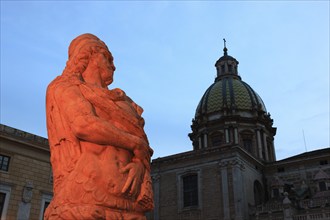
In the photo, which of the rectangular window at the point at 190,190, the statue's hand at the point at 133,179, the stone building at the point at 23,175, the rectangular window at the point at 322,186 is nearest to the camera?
the statue's hand at the point at 133,179

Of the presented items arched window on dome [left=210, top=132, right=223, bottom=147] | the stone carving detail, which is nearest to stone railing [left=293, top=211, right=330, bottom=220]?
arched window on dome [left=210, top=132, right=223, bottom=147]

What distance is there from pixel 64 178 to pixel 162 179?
30.5 meters

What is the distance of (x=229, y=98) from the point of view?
40.6 meters

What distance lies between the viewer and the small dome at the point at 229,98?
39.9m

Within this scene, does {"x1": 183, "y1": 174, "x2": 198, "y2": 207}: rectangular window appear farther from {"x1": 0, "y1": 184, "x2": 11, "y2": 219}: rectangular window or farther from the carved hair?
the carved hair

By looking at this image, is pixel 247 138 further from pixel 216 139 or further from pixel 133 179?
pixel 133 179

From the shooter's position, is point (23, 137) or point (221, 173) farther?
point (221, 173)

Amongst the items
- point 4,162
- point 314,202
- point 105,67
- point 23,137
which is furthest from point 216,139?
point 105,67

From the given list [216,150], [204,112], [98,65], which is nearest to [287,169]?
[216,150]

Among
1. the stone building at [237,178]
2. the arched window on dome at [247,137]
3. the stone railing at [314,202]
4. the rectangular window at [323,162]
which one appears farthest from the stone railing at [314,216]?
the arched window on dome at [247,137]

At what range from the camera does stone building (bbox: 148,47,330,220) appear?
27312 millimetres

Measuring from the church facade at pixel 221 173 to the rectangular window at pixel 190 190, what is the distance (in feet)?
0.27

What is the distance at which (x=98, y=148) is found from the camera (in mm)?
2674

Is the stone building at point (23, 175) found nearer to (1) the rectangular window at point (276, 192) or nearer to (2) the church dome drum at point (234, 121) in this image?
(1) the rectangular window at point (276, 192)
